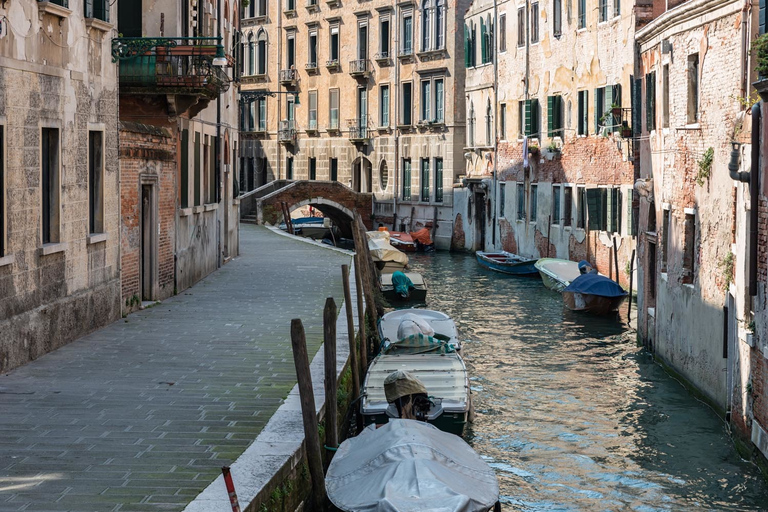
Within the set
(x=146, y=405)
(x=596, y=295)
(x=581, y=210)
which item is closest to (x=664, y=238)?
(x=596, y=295)

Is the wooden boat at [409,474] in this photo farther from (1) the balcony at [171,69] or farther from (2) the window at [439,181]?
(2) the window at [439,181]

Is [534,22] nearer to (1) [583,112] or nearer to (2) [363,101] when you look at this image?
(1) [583,112]

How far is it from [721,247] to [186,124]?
33.4 ft

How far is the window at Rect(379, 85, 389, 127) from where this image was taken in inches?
1731

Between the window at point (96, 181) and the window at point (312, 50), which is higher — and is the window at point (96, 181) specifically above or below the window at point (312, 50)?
below

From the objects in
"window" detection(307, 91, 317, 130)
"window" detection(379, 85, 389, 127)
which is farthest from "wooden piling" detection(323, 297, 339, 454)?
"window" detection(307, 91, 317, 130)

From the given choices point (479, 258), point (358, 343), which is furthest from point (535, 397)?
point (479, 258)

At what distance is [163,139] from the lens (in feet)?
58.1

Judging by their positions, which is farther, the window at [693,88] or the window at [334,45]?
the window at [334,45]

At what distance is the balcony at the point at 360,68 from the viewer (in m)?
44.7

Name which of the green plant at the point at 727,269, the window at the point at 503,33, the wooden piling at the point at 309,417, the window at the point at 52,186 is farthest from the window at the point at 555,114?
the wooden piling at the point at 309,417

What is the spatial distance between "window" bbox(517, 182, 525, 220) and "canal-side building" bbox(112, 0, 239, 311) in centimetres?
1368

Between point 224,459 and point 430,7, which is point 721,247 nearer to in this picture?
point 224,459

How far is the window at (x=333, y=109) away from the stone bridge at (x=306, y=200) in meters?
3.96
